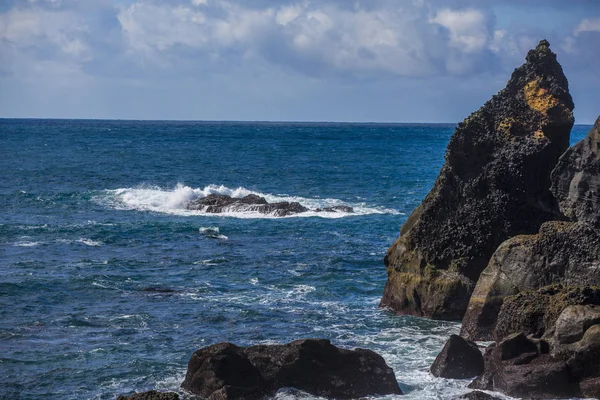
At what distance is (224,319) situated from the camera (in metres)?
30.2

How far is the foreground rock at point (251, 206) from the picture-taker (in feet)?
191

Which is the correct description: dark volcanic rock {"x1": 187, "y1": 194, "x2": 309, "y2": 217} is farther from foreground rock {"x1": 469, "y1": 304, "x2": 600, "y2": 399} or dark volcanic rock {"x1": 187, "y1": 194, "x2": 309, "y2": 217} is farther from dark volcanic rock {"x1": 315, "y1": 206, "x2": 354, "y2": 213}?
foreground rock {"x1": 469, "y1": 304, "x2": 600, "y2": 399}

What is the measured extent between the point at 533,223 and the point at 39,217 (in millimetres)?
35617

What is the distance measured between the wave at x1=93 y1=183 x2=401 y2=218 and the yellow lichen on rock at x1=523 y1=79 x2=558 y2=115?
89.6ft

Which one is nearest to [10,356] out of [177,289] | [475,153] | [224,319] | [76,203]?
[224,319]

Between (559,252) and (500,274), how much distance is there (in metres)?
1.79

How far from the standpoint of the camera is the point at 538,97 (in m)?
30.2

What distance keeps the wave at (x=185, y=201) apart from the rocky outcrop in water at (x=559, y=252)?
3142 cm

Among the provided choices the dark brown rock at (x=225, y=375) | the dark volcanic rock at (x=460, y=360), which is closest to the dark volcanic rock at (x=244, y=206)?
the dark volcanic rock at (x=460, y=360)

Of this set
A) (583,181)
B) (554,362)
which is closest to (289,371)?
(554,362)

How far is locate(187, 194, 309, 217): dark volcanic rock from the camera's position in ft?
191

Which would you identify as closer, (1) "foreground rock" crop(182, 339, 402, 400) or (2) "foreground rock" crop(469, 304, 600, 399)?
(2) "foreground rock" crop(469, 304, 600, 399)

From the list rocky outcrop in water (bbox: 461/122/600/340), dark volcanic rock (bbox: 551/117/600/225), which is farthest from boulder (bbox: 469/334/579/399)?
dark volcanic rock (bbox: 551/117/600/225)

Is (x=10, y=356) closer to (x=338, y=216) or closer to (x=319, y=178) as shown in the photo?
(x=338, y=216)
